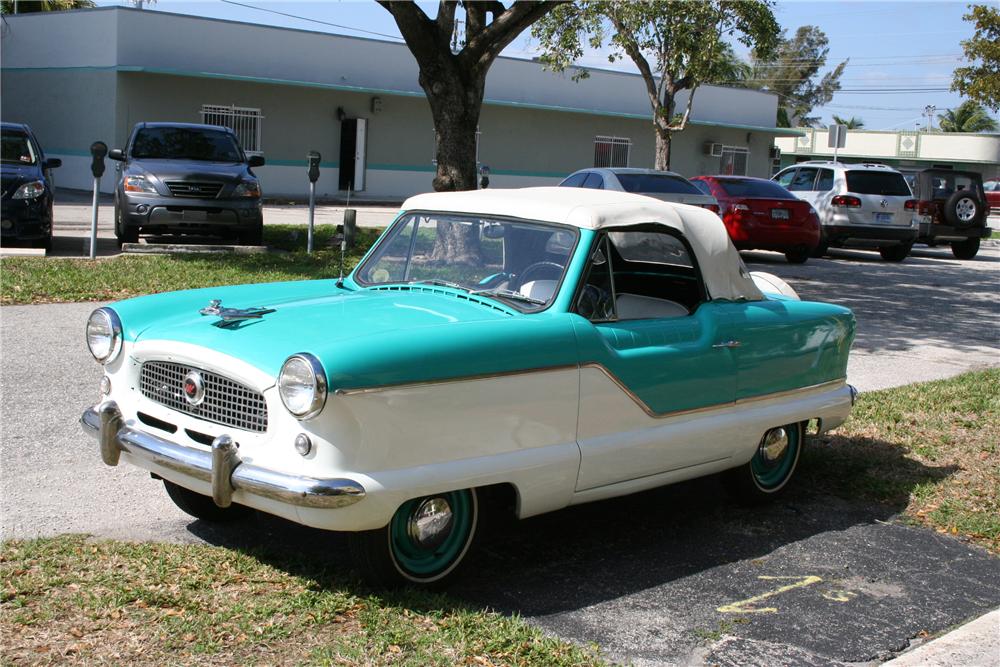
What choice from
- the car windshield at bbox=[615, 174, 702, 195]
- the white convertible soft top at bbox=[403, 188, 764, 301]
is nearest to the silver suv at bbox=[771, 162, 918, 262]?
the car windshield at bbox=[615, 174, 702, 195]

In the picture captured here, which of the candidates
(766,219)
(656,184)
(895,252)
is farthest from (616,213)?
(895,252)

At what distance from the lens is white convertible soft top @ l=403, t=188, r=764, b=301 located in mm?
5184

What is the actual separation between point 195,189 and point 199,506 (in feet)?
30.9

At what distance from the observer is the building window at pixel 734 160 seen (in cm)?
3997

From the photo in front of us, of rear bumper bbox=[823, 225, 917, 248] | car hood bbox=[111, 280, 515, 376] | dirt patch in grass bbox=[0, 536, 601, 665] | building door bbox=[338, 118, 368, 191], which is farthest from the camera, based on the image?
building door bbox=[338, 118, 368, 191]

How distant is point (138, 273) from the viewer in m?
11.8

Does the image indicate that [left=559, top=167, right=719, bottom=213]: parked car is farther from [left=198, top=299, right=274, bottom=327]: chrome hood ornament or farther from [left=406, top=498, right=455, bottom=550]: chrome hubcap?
[left=406, top=498, right=455, bottom=550]: chrome hubcap

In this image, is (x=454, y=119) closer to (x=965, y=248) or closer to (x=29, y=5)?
(x=965, y=248)

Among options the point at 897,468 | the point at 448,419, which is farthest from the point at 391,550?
the point at 897,468

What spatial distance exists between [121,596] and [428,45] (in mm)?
9866

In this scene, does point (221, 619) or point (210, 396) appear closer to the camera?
point (221, 619)

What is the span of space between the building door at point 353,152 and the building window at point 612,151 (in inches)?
340

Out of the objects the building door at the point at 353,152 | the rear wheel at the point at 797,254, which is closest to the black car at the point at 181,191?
the rear wheel at the point at 797,254

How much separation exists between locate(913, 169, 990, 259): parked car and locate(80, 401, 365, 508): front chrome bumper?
18.7m
